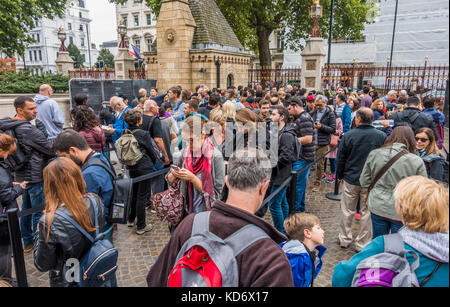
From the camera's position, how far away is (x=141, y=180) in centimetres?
487

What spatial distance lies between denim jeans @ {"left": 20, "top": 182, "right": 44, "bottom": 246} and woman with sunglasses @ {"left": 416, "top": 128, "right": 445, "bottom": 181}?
5.71 meters

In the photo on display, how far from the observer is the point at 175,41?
47.2ft

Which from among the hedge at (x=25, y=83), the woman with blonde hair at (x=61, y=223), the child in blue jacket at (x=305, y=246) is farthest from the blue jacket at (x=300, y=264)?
the hedge at (x=25, y=83)

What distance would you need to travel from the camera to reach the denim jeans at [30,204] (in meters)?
4.54

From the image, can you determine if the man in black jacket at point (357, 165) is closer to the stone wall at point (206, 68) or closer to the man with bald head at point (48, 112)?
the man with bald head at point (48, 112)

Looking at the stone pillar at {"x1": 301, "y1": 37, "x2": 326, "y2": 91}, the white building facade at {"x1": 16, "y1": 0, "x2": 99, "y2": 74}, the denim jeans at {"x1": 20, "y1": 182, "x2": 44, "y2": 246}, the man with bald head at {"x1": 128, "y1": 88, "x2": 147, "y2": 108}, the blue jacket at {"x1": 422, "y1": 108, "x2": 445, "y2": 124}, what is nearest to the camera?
the denim jeans at {"x1": 20, "y1": 182, "x2": 44, "y2": 246}

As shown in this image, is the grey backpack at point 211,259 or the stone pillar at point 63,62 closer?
the grey backpack at point 211,259

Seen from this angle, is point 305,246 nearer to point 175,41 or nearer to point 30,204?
point 30,204

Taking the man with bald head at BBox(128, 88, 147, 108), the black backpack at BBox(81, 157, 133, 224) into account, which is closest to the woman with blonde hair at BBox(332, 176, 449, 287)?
the black backpack at BBox(81, 157, 133, 224)

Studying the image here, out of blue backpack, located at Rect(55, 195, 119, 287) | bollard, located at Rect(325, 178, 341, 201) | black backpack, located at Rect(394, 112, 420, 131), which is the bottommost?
bollard, located at Rect(325, 178, 341, 201)

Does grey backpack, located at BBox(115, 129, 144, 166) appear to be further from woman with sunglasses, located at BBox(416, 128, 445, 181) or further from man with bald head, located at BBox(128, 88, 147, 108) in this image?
woman with sunglasses, located at BBox(416, 128, 445, 181)

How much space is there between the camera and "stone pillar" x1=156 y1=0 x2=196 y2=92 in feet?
45.7

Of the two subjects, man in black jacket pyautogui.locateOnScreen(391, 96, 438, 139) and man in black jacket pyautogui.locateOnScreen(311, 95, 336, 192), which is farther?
man in black jacket pyautogui.locateOnScreen(311, 95, 336, 192)

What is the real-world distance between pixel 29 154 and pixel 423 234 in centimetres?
473
